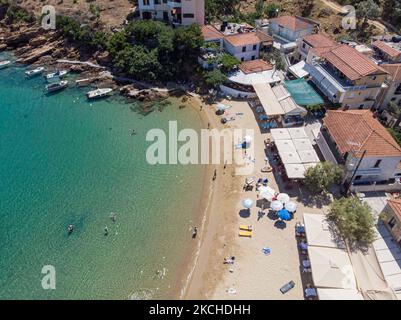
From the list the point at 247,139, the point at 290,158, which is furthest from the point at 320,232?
the point at 247,139

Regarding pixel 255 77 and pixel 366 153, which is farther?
pixel 255 77

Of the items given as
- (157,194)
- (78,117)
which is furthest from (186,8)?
(157,194)

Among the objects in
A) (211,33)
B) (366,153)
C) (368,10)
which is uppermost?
(368,10)

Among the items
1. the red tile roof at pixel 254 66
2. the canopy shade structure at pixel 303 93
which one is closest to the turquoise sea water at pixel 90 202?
the red tile roof at pixel 254 66

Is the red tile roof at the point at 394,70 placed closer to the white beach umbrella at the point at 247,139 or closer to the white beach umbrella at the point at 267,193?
the white beach umbrella at the point at 247,139

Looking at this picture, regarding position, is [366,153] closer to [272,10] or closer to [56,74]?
[272,10]
